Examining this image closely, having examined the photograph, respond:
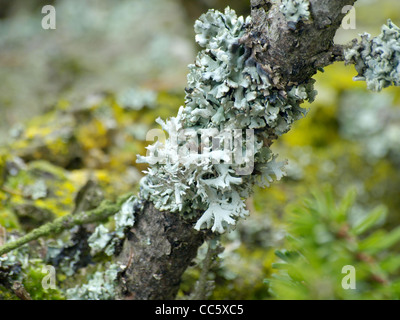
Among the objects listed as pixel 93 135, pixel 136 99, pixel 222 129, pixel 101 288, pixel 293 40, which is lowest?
pixel 101 288

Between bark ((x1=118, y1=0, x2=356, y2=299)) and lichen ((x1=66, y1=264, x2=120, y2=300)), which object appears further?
lichen ((x1=66, y1=264, x2=120, y2=300))

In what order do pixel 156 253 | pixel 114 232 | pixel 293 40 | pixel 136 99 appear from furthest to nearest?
pixel 136 99
pixel 114 232
pixel 156 253
pixel 293 40

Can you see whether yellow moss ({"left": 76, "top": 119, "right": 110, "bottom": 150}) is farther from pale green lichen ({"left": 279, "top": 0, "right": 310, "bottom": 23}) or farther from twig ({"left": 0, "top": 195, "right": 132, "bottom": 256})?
pale green lichen ({"left": 279, "top": 0, "right": 310, "bottom": 23})

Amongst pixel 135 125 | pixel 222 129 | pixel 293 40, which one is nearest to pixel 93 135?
pixel 135 125

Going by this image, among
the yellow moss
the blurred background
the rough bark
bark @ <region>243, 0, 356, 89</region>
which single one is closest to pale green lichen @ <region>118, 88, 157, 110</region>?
the blurred background

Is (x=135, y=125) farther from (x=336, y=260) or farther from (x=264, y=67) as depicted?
(x=336, y=260)

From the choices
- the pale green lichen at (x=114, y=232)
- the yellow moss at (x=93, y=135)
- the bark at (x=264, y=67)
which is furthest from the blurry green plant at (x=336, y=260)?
the yellow moss at (x=93, y=135)
